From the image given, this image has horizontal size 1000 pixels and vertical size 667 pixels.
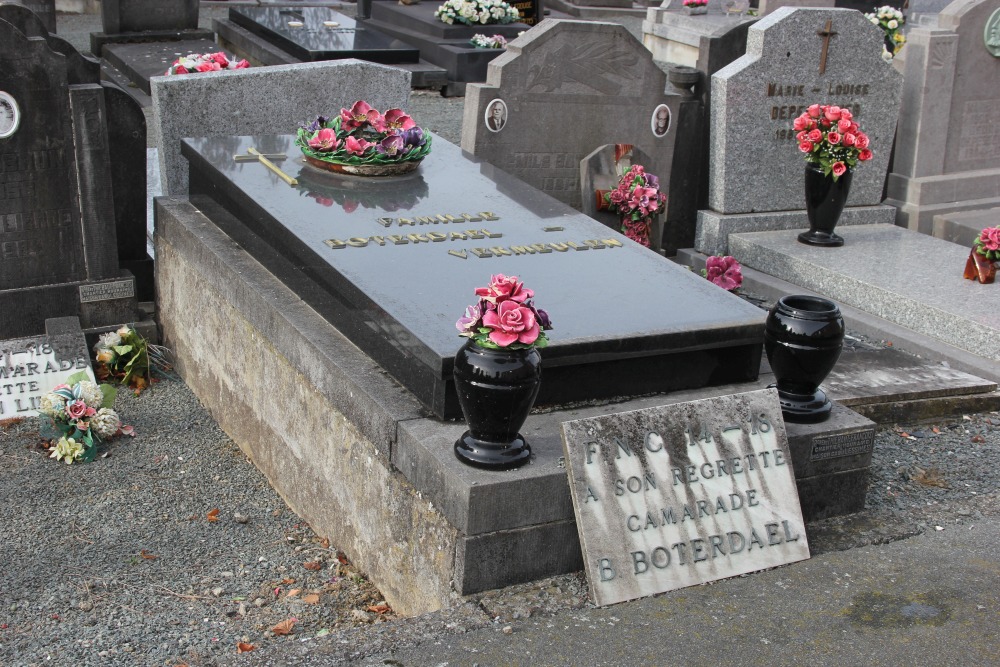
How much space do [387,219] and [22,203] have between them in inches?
79.3

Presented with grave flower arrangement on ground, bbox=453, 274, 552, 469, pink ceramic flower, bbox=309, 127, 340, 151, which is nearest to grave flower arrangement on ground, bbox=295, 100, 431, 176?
pink ceramic flower, bbox=309, 127, 340, 151

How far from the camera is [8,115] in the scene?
5285mm

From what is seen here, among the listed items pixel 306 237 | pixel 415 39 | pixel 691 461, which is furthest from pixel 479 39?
pixel 691 461

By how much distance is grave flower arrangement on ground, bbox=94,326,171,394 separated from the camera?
5.55 metres

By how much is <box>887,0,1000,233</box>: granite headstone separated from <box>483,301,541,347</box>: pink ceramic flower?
532cm

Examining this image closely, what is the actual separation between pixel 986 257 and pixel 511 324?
3.91m

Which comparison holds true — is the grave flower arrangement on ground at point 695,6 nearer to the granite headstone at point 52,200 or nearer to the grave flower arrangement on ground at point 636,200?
the grave flower arrangement on ground at point 636,200

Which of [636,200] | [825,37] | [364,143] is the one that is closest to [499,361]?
[364,143]

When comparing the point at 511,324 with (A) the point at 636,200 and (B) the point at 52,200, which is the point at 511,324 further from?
(A) the point at 636,200

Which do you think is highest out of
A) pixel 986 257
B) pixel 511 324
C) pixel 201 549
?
pixel 511 324

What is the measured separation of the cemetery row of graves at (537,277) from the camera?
10.6ft

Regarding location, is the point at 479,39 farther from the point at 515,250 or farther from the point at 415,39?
the point at 515,250

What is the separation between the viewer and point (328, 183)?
17.1 feet

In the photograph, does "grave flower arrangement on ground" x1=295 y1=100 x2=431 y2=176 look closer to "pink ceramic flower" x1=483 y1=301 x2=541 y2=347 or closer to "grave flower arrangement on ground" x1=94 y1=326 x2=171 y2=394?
"grave flower arrangement on ground" x1=94 y1=326 x2=171 y2=394
